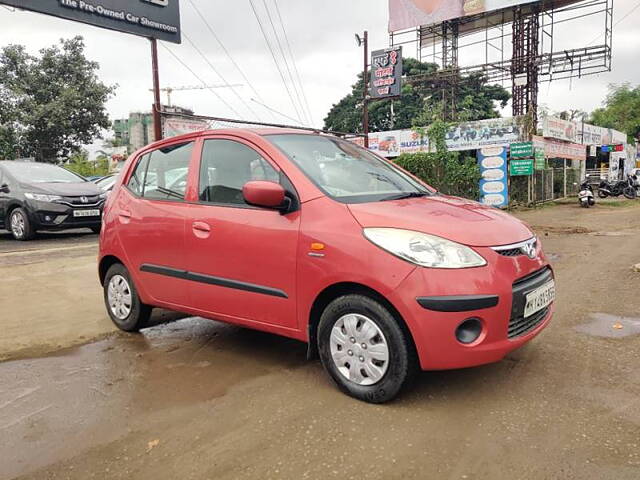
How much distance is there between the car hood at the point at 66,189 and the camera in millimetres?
9505

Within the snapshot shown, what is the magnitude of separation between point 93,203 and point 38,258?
2.38 m

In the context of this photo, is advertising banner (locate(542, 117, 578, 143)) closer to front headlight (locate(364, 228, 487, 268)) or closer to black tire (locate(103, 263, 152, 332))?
black tire (locate(103, 263, 152, 332))

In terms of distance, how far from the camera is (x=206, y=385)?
3.25m

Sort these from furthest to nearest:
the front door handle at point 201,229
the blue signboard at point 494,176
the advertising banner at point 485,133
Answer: the advertising banner at point 485,133 < the blue signboard at point 494,176 < the front door handle at point 201,229

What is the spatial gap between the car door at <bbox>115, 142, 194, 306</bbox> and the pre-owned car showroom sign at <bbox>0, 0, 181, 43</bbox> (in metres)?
A: 10.2

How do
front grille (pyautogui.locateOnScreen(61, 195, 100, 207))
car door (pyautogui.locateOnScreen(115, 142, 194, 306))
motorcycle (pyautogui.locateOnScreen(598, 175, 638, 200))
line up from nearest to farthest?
car door (pyautogui.locateOnScreen(115, 142, 194, 306)) < front grille (pyautogui.locateOnScreen(61, 195, 100, 207)) < motorcycle (pyautogui.locateOnScreen(598, 175, 638, 200))

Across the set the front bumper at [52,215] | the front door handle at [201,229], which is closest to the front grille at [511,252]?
the front door handle at [201,229]

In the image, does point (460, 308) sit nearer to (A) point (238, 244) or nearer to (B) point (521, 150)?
(A) point (238, 244)

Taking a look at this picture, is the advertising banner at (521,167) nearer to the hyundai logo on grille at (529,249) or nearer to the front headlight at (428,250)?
the hyundai logo on grille at (529,249)

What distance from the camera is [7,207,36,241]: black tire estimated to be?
9.61m

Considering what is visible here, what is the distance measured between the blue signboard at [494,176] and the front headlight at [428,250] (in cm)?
1531

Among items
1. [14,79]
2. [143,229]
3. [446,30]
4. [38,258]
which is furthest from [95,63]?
[143,229]

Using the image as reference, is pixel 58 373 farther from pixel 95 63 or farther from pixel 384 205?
pixel 95 63

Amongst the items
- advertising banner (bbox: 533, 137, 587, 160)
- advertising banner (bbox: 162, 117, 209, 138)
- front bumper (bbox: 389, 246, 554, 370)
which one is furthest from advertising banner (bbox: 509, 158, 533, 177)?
front bumper (bbox: 389, 246, 554, 370)
